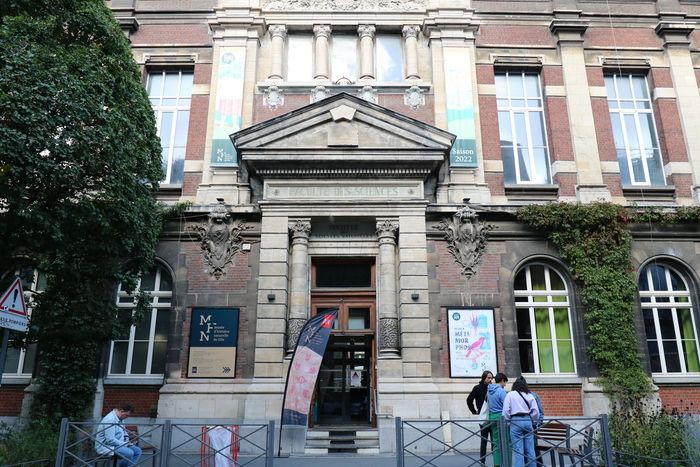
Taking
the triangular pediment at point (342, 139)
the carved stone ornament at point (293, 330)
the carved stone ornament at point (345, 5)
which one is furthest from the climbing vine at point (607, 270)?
the carved stone ornament at point (345, 5)

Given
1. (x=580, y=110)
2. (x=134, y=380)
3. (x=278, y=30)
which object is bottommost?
(x=134, y=380)

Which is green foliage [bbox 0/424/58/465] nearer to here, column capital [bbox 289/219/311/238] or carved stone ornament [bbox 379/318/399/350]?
column capital [bbox 289/219/311/238]

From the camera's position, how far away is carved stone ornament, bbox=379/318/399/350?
1430cm

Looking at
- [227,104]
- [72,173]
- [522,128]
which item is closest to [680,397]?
[522,128]

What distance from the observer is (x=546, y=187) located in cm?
1658

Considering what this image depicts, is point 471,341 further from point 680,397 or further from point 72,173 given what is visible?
point 72,173

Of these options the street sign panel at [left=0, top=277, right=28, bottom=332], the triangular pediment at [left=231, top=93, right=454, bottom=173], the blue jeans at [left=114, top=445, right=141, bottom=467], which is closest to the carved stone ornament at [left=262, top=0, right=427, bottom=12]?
the triangular pediment at [left=231, top=93, right=454, bottom=173]

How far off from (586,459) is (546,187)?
8.99 metres

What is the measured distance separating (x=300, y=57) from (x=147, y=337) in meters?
9.64

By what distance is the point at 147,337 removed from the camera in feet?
50.7

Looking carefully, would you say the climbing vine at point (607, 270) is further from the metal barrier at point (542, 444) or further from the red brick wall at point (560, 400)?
the metal barrier at point (542, 444)

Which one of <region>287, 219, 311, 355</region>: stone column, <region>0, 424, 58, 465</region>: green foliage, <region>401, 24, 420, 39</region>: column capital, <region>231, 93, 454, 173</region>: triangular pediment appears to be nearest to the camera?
<region>0, 424, 58, 465</region>: green foliage

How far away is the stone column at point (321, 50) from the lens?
57.2 feet

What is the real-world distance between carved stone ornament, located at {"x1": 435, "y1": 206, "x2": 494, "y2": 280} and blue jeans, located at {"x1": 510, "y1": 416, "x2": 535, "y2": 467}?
648cm
